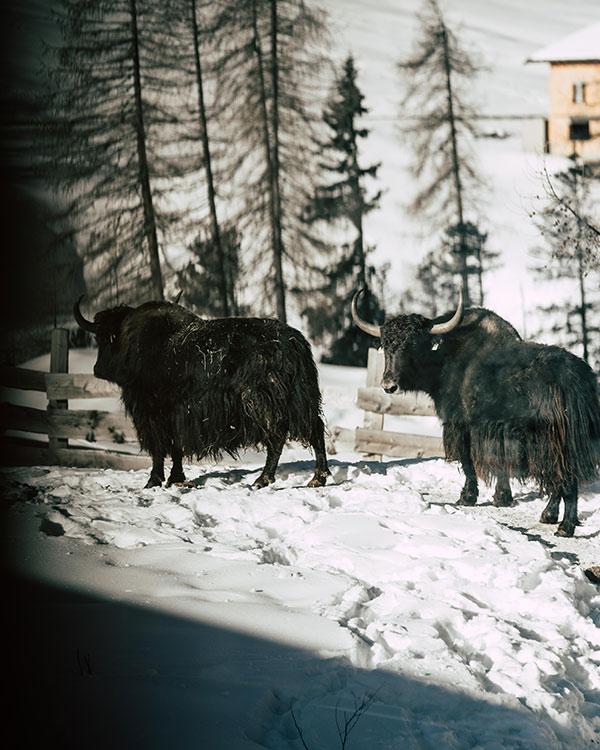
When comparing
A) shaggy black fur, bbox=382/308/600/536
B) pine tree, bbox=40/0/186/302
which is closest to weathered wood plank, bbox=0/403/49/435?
pine tree, bbox=40/0/186/302

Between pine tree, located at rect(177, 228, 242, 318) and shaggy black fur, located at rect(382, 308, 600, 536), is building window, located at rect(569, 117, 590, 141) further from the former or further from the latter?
pine tree, located at rect(177, 228, 242, 318)

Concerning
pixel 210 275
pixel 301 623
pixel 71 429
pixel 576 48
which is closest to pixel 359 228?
pixel 210 275

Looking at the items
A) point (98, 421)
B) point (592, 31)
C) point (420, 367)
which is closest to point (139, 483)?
point (98, 421)

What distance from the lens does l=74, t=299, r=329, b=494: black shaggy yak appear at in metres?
5.92

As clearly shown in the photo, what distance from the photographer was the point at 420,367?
6.12 m

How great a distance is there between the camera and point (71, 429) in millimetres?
7535

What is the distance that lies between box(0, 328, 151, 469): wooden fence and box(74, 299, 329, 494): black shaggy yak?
1166 mm

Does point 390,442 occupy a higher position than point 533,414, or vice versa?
point 533,414

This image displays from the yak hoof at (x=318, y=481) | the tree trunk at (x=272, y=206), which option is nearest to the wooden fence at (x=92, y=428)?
the tree trunk at (x=272, y=206)

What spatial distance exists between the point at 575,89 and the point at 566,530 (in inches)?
141

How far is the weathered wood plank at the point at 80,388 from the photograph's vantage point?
7.43 metres

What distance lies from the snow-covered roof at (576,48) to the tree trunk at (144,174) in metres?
3.01

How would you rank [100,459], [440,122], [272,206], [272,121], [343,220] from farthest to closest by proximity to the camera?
1. [343,220]
2. [272,206]
3. [440,122]
4. [272,121]
5. [100,459]

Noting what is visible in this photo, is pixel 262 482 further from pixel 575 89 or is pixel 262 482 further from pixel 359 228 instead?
pixel 359 228
